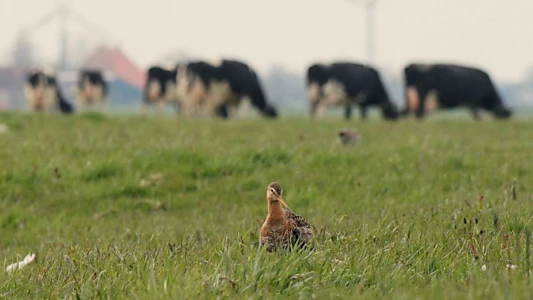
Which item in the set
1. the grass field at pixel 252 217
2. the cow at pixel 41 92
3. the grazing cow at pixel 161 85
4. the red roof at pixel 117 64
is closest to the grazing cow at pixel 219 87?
the grazing cow at pixel 161 85

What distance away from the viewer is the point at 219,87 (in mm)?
28500

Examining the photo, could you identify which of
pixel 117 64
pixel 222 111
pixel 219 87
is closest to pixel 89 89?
pixel 222 111

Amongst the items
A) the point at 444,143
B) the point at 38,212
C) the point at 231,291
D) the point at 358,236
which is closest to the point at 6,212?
the point at 38,212

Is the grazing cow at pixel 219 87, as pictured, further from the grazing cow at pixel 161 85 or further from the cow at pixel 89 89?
the cow at pixel 89 89

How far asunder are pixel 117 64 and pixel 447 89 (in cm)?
9805

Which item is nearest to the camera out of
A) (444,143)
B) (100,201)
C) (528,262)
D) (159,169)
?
(528,262)

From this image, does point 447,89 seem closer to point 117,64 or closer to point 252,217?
point 252,217

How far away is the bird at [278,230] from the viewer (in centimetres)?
405

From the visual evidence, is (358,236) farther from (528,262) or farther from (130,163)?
(130,163)

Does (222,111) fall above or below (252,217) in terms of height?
below

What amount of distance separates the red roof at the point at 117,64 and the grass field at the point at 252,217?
4273 inches

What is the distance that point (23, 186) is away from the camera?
8156 millimetres

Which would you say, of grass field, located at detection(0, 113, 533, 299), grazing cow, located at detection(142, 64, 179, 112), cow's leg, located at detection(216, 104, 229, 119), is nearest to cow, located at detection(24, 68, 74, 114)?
grazing cow, located at detection(142, 64, 179, 112)

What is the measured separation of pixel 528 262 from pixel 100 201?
5.42m
